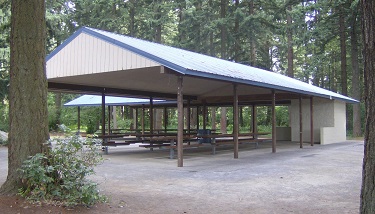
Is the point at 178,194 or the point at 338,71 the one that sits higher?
the point at 338,71

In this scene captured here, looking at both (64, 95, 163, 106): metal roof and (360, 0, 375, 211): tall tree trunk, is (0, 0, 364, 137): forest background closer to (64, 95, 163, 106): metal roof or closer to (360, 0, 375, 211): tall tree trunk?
(64, 95, 163, 106): metal roof

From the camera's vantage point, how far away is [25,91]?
552 centimetres

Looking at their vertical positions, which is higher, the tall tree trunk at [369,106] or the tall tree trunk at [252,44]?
the tall tree trunk at [252,44]

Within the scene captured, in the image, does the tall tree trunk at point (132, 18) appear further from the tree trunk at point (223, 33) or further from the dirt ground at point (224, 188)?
the dirt ground at point (224, 188)

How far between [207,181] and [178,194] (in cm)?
143

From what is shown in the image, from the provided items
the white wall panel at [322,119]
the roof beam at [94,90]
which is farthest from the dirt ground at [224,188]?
the white wall panel at [322,119]

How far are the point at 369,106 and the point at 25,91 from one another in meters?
4.59

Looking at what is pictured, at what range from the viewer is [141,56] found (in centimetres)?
1041

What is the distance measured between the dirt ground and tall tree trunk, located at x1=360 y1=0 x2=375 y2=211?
7.26 ft

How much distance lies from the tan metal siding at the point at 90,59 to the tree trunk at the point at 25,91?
4.67 m

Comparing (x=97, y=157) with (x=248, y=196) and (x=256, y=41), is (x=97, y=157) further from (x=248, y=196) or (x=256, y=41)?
(x=256, y=41)

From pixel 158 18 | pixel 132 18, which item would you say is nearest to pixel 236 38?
pixel 158 18

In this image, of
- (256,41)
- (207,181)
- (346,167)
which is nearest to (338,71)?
(256,41)

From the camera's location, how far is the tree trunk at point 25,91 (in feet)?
17.9
